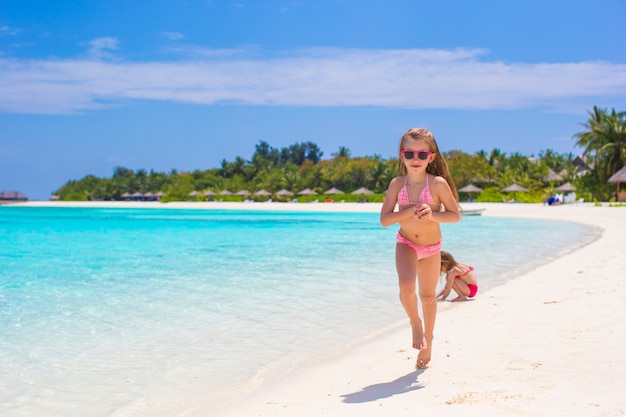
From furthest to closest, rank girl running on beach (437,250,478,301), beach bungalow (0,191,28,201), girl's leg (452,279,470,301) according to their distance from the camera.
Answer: beach bungalow (0,191,28,201) → girl's leg (452,279,470,301) → girl running on beach (437,250,478,301)

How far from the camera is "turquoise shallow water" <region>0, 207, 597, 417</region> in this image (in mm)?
4559

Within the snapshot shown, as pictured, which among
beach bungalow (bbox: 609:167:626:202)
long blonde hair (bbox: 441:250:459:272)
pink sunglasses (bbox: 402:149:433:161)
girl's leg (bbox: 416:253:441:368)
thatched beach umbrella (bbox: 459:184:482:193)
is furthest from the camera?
thatched beach umbrella (bbox: 459:184:482:193)

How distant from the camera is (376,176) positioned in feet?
222

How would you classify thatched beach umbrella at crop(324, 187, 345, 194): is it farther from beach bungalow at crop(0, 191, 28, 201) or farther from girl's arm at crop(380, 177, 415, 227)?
beach bungalow at crop(0, 191, 28, 201)

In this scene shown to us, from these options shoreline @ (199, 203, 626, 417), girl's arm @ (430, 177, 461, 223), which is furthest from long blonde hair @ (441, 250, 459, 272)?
girl's arm @ (430, 177, 461, 223)

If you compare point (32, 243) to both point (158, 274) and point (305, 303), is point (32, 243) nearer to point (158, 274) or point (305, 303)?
point (158, 274)

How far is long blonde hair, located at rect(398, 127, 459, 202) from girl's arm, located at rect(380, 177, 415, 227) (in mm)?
157

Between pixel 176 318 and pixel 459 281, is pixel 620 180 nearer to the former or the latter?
pixel 459 281

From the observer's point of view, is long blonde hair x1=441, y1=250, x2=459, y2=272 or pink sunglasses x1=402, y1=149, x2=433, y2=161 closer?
pink sunglasses x1=402, y1=149, x2=433, y2=161

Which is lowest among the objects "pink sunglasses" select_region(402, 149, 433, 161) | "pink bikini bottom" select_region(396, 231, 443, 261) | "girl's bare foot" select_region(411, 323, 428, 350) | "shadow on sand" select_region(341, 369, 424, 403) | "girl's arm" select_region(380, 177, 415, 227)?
"shadow on sand" select_region(341, 369, 424, 403)

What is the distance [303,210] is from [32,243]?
114 feet

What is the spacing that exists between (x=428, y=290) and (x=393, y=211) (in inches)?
23.1

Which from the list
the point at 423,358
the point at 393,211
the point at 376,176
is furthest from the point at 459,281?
the point at 376,176

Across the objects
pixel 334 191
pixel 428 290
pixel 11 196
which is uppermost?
pixel 334 191
